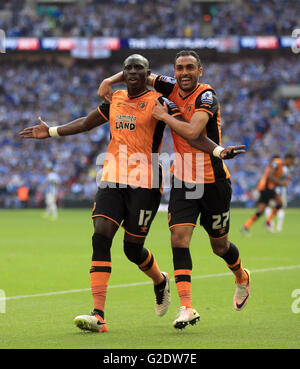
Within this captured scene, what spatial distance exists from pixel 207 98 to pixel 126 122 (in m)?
0.84

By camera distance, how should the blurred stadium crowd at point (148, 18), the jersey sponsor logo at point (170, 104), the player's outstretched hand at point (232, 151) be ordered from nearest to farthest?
the player's outstretched hand at point (232, 151) < the jersey sponsor logo at point (170, 104) < the blurred stadium crowd at point (148, 18)

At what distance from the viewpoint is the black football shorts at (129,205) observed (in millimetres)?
7750

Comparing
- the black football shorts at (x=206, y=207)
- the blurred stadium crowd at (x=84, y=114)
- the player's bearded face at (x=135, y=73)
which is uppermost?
the blurred stadium crowd at (x=84, y=114)

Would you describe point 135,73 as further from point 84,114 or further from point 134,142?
point 84,114

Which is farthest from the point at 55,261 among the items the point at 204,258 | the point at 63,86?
the point at 63,86

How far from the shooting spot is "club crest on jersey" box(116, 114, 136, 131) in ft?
25.6

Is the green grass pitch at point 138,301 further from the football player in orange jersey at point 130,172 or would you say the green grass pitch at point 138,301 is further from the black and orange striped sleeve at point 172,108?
the black and orange striped sleeve at point 172,108

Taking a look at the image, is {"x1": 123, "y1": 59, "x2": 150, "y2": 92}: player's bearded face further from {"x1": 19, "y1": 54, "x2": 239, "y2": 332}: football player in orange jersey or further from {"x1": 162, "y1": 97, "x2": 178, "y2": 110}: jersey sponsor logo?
{"x1": 162, "y1": 97, "x2": 178, "y2": 110}: jersey sponsor logo

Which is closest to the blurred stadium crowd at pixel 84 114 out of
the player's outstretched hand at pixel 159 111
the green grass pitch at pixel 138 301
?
the green grass pitch at pixel 138 301

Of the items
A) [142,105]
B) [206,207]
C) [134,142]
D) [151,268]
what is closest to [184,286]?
[151,268]

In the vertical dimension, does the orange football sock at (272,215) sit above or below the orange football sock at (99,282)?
above

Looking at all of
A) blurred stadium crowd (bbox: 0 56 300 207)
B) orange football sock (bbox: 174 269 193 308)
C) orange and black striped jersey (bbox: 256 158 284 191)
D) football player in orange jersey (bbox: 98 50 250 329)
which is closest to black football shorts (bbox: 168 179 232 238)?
football player in orange jersey (bbox: 98 50 250 329)

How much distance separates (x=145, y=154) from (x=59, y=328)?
74.9 inches
